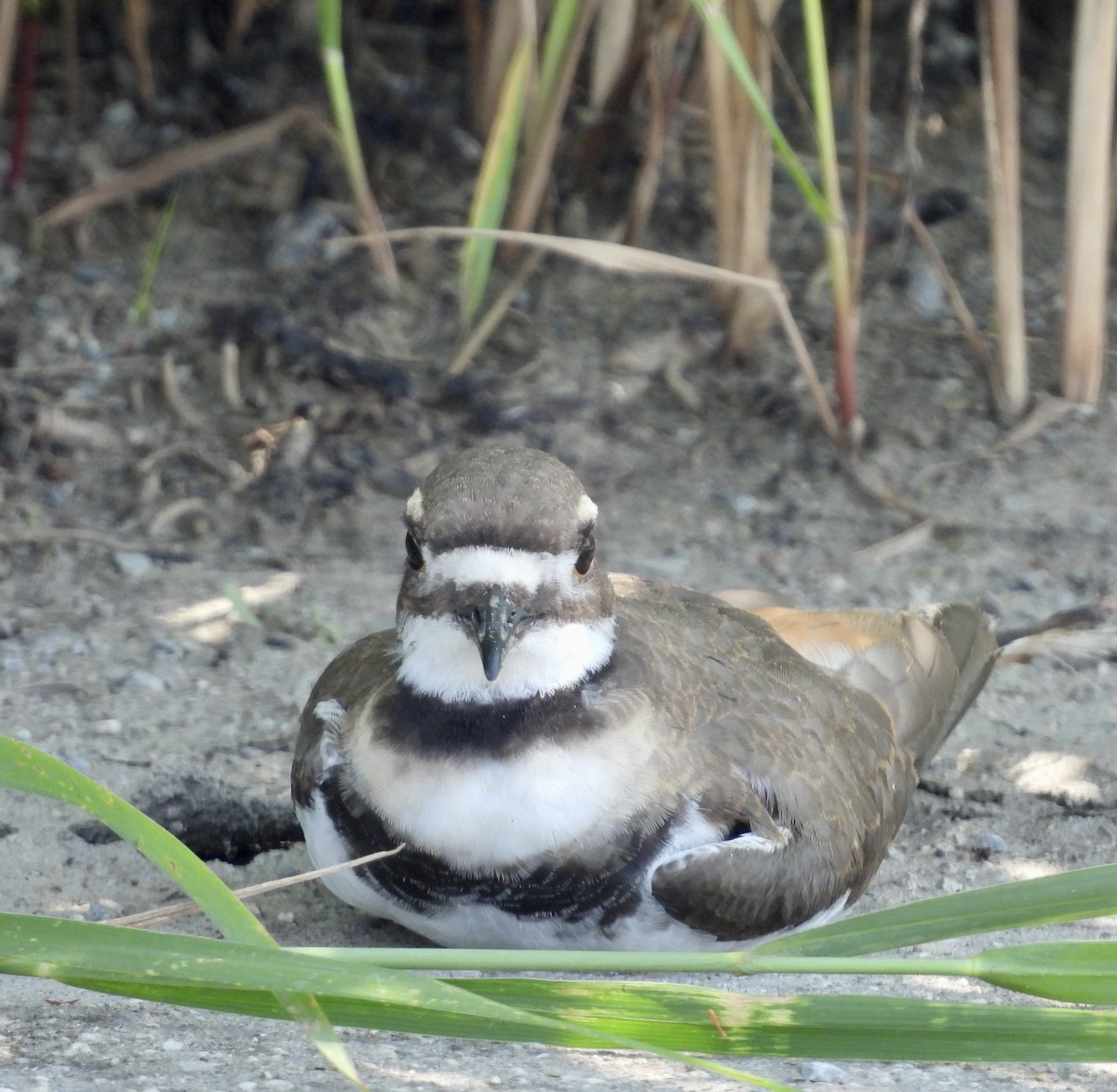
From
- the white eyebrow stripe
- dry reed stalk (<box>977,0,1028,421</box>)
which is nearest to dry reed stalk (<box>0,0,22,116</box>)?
dry reed stalk (<box>977,0,1028,421</box>)

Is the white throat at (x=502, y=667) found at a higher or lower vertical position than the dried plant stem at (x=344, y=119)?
lower

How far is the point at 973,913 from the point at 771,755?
1093mm

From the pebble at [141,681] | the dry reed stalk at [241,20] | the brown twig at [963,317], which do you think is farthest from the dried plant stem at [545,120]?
the pebble at [141,681]

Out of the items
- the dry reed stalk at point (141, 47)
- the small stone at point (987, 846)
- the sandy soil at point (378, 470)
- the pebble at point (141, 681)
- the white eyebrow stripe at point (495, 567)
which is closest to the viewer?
the white eyebrow stripe at point (495, 567)

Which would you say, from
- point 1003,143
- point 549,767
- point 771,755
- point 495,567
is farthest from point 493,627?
point 1003,143

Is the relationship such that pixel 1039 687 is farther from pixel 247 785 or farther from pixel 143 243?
pixel 143 243

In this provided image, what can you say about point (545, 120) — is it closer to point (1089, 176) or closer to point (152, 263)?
point (152, 263)

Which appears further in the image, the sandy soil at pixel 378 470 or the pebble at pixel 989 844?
the sandy soil at pixel 378 470

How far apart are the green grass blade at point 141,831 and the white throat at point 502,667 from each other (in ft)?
2.77

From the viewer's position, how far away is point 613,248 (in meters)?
4.89

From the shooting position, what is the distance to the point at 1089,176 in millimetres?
5758

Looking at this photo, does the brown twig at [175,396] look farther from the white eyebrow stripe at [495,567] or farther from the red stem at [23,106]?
the white eyebrow stripe at [495,567]

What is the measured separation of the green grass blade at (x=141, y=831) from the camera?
101 inches

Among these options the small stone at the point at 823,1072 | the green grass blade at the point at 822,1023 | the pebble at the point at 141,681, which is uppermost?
the green grass blade at the point at 822,1023
